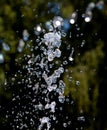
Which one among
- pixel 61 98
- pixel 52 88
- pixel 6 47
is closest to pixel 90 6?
pixel 6 47

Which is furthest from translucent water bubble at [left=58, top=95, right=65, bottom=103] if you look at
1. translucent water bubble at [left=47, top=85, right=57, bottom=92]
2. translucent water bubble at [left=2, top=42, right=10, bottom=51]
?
translucent water bubble at [left=2, top=42, right=10, bottom=51]

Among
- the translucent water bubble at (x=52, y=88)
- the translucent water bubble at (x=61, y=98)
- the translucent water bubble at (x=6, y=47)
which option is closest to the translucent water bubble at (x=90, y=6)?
the translucent water bubble at (x=6, y=47)

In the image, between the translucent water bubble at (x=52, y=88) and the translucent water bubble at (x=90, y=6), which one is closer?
the translucent water bubble at (x=90, y=6)

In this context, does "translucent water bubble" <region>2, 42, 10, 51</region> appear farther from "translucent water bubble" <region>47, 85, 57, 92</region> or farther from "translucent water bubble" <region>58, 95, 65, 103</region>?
"translucent water bubble" <region>58, 95, 65, 103</region>

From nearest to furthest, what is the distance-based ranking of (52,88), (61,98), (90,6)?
1. (90,6)
2. (52,88)
3. (61,98)

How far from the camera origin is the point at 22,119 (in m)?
16.7

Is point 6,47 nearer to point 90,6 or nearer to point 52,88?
point 90,6

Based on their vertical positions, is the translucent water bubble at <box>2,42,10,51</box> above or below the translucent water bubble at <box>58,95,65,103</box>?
below

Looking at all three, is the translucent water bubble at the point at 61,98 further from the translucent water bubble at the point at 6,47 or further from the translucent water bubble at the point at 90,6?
the translucent water bubble at the point at 6,47

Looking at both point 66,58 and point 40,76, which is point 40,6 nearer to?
point 66,58

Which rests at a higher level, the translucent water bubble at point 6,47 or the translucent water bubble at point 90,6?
the translucent water bubble at point 90,6

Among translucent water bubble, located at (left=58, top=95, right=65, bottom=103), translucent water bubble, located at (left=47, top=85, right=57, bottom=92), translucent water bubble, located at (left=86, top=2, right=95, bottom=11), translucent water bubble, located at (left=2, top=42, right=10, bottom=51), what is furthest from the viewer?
translucent water bubble, located at (left=58, top=95, right=65, bottom=103)

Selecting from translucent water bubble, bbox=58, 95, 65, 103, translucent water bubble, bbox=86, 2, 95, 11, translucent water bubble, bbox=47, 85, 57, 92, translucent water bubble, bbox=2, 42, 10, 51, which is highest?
translucent water bubble, bbox=47, 85, 57, 92

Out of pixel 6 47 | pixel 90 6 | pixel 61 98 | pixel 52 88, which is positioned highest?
pixel 52 88
